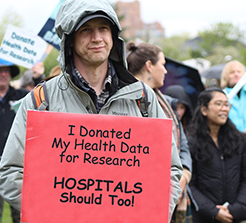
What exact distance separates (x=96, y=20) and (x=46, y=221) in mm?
1078

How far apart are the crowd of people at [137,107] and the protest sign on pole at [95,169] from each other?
21cm

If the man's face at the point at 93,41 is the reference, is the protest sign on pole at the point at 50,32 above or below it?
above

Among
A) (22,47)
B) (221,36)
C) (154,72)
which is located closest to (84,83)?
(154,72)

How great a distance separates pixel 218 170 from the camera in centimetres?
416

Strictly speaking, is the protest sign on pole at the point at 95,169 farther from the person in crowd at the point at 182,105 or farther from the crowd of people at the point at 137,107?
the person in crowd at the point at 182,105

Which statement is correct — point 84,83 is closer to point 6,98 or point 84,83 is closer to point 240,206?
point 240,206

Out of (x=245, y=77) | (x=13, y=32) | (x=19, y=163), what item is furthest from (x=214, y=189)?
(x=13, y=32)

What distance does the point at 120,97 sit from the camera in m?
2.28

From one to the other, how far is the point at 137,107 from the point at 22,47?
3.11 meters

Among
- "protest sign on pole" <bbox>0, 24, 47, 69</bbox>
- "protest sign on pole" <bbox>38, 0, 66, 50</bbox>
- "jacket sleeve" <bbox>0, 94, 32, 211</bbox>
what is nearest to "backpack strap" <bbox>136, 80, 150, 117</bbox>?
"jacket sleeve" <bbox>0, 94, 32, 211</bbox>

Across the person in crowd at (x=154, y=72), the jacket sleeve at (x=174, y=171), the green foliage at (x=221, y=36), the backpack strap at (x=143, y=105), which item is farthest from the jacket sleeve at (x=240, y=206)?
the green foliage at (x=221, y=36)

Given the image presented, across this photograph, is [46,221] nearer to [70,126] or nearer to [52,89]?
[70,126]

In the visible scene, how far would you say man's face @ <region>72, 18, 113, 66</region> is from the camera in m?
2.27

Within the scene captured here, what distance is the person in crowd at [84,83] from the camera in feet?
A: 7.11
